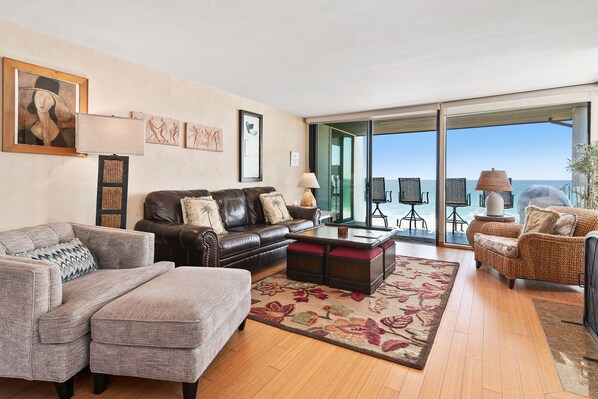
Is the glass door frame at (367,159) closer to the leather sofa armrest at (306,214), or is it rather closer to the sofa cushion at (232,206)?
the leather sofa armrest at (306,214)

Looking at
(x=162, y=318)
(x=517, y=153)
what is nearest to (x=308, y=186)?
(x=162, y=318)

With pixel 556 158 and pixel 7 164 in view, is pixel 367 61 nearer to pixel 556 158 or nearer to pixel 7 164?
pixel 7 164

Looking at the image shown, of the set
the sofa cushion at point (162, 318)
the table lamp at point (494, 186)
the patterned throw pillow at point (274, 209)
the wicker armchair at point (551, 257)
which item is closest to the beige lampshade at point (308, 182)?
the patterned throw pillow at point (274, 209)

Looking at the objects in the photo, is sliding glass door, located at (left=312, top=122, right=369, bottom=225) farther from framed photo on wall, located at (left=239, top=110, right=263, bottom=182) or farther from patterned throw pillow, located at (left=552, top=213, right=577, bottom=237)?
patterned throw pillow, located at (left=552, top=213, right=577, bottom=237)

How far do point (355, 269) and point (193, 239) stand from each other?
157cm

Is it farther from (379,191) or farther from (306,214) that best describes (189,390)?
(379,191)

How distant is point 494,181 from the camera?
4.12 m

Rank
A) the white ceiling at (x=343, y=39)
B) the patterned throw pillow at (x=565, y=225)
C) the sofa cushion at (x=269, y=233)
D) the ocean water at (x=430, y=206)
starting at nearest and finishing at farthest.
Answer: the white ceiling at (x=343, y=39)
the patterned throw pillow at (x=565, y=225)
the sofa cushion at (x=269, y=233)
the ocean water at (x=430, y=206)

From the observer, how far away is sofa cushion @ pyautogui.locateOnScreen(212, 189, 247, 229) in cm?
409

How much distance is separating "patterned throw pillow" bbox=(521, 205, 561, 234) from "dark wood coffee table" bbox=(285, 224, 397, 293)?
1.51m

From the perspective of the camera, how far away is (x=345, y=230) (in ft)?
11.2

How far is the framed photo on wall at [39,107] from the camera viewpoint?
244cm

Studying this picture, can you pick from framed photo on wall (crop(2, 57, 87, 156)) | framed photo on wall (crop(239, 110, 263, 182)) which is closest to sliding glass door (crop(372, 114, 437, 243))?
framed photo on wall (crop(239, 110, 263, 182))

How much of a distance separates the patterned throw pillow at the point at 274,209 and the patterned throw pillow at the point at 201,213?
3.14 ft
